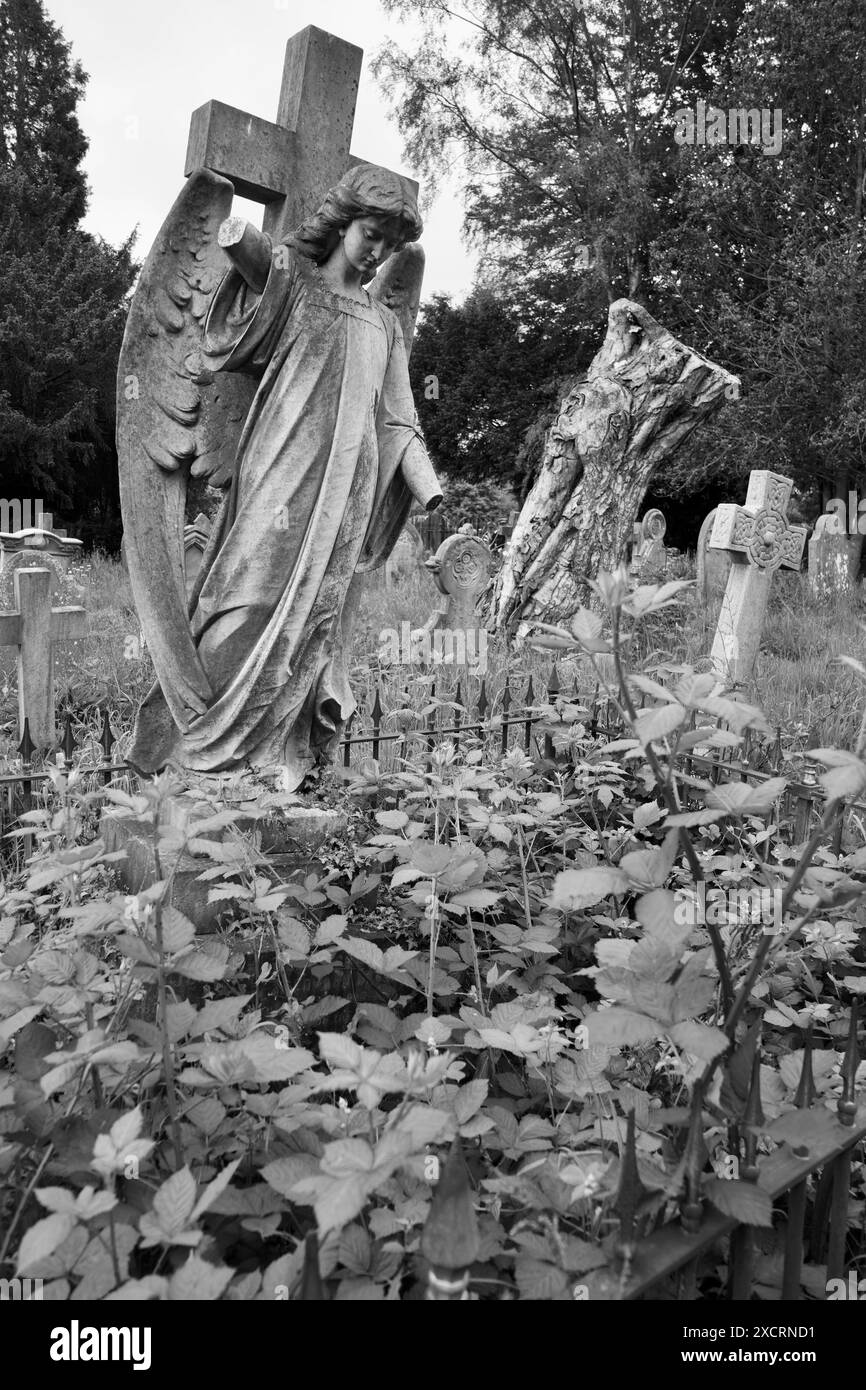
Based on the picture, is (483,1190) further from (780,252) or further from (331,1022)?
(780,252)

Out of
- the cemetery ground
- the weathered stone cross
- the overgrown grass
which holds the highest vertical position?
the weathered stone cross

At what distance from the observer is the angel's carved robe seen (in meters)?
2.84

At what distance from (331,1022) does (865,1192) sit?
1.30 m

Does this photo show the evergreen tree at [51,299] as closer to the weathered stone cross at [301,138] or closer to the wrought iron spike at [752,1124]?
the weathered stone cross at [301,138]

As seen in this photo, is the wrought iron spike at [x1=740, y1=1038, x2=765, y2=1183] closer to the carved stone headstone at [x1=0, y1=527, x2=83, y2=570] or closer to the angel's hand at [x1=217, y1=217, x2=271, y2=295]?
the angel's hand at [x1=217, y1=217, x2=271, y2=295]

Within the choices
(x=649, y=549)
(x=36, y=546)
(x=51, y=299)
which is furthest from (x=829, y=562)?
(x=51, y=299)

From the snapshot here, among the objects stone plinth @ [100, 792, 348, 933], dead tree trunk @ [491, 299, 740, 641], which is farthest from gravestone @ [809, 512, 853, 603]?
stone plinth @ [100, 792, 348, 933]

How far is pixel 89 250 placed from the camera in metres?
22.1

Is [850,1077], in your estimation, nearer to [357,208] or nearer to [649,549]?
[357,208]

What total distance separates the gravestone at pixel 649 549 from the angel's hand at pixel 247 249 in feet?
18.4

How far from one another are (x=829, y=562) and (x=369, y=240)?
945cm

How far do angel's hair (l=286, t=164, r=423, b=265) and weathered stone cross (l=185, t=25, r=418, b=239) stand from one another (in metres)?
0.10

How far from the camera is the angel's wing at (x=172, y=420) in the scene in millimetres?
2740
